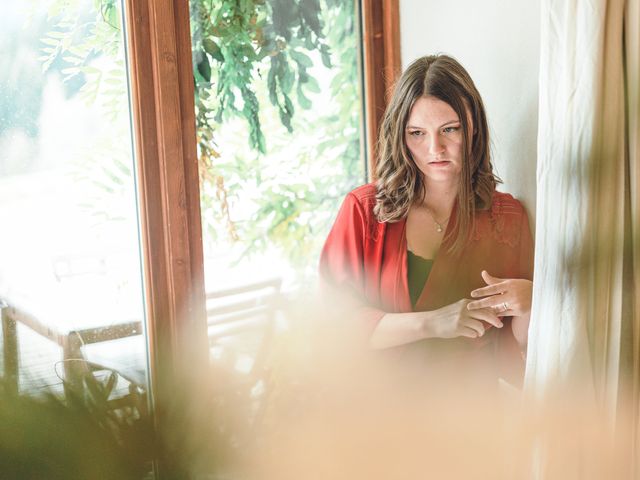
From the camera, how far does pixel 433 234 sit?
1.78 m

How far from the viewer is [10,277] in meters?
1.72

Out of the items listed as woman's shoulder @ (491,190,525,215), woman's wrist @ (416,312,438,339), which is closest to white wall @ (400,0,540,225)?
woman's shoulder @ (491,190,525,215)

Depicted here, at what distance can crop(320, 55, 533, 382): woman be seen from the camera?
5.55ft

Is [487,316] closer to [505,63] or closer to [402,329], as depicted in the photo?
[402,329]

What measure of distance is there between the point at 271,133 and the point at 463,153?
623 millimetres

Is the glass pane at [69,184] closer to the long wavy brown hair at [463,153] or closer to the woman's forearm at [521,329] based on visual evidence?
the long wavy brown hair at [463,153]

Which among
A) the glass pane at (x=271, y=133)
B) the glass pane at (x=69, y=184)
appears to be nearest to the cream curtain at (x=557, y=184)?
the glass pane at (x=271, y=133)

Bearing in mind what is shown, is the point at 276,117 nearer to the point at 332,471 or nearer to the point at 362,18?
the point at 362,18

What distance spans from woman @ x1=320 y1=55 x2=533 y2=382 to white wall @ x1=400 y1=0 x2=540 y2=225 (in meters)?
0.09

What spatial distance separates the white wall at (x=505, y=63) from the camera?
5.66 ft

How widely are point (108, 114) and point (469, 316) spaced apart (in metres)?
1.07

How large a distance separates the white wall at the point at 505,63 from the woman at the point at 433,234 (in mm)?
95

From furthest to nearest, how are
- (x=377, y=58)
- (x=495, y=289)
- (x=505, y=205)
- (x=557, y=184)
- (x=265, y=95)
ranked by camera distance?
1. (x=377, y=58)
2. (x=265, y=95)
3. (x=505, y=205)
4. (x=495, y=289)
5. (x=557, y=184)

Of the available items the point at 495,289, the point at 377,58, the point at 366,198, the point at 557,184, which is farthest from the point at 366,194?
the point at 557,184
